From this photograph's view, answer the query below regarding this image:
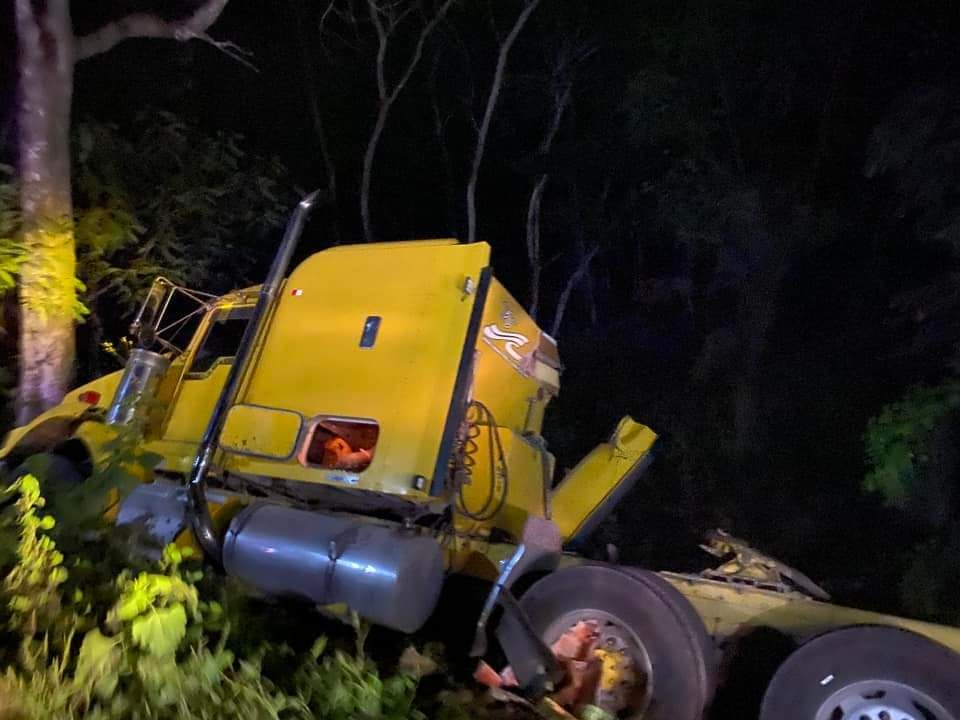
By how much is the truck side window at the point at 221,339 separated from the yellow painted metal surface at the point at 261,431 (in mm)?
942

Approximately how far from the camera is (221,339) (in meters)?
6.76

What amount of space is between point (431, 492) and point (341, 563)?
0.63 m

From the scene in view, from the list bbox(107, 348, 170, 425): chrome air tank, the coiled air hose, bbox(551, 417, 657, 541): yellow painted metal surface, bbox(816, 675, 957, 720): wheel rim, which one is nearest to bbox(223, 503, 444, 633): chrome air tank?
the coiled air hose

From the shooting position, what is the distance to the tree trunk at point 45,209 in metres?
Answer: 8.02

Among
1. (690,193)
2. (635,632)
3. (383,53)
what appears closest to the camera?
(635,632)

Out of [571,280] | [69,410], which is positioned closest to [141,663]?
[69,410]

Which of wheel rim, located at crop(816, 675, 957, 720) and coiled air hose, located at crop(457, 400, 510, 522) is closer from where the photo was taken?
wheel rim, located at crop(816, 675, 957, 720)

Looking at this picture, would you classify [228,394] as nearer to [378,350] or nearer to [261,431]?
[261,431]

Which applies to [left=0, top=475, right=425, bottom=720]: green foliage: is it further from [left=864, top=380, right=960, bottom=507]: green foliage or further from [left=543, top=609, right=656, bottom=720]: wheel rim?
[left=864, top=380, right=960, bottom=507]: green foliage

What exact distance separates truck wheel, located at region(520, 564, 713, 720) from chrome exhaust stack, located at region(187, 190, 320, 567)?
1.97m

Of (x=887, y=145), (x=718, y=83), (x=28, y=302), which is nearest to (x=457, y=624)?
(x=28, y=302)

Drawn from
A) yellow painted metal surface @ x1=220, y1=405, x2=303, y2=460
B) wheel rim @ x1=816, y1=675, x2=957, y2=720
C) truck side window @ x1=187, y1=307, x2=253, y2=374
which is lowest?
wheel rim @ x1=816, y1=675, x2=957, y2=720

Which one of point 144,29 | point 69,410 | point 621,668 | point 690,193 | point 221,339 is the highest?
point 144,29

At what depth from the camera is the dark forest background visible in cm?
891
